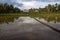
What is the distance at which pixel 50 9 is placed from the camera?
3155 inches

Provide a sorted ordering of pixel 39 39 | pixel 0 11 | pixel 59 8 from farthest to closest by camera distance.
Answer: pixel 59 8 → pixel 0 11 → pixel 39 39

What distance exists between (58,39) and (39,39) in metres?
0.94

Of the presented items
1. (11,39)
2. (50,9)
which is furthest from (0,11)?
(11,39)

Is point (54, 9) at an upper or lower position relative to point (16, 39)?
lower

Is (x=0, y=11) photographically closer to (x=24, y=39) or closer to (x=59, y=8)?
(x=59, y=8)

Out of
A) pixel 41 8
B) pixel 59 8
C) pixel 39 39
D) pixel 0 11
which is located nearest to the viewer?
pixel 39 39

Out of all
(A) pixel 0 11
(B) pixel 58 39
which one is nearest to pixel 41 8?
(A) pixel 0 11

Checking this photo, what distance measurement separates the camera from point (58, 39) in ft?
23.3

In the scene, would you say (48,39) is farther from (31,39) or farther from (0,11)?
(0,11)

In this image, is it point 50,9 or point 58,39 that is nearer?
point 58,39

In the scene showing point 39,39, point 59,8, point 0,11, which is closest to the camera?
point 39,39

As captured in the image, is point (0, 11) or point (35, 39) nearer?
point (35, 39)

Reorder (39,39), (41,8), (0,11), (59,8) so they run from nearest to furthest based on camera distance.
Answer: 1. (39,39)
2. (0,11)
3. (59,8)
4. (41,8)

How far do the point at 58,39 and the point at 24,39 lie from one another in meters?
1.69
